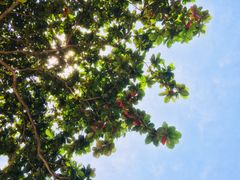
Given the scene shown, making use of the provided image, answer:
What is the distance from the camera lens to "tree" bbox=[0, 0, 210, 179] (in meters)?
6.57

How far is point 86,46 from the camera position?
8.27 m

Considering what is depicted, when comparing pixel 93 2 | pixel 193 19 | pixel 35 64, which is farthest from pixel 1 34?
pixel 193 19

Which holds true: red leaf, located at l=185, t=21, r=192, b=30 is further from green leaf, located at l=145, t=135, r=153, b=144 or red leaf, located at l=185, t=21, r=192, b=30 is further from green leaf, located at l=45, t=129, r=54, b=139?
green leaf, located at l=45, t=129, r=54, b=139

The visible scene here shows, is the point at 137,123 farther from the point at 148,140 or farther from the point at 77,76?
the point at 77,76

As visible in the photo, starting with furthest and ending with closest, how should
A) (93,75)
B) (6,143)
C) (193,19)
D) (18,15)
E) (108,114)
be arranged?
(18,15)
(93,75)
(193,19)
(6,143)
(108,114)

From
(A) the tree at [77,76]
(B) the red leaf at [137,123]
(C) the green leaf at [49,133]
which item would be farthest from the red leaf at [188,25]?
(C) the green leaf at [49,133]

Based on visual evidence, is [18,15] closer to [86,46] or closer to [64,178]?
[86,46]

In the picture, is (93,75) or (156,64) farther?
(93,75)

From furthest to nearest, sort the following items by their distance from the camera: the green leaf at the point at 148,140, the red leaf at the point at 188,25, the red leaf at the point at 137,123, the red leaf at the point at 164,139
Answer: the red leaf at the point at 188,25 → the red leaf at the point at 137,123 → the green leaf at the point at 148,140 → the red leaf at the point at 164,139

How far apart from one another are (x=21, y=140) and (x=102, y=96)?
290 centimetres

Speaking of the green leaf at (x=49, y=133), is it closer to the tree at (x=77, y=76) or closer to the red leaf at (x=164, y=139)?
the tree at (x=77, y=76)

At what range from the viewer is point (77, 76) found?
7852 mm

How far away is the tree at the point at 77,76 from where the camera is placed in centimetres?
657

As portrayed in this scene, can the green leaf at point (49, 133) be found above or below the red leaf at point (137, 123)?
above
